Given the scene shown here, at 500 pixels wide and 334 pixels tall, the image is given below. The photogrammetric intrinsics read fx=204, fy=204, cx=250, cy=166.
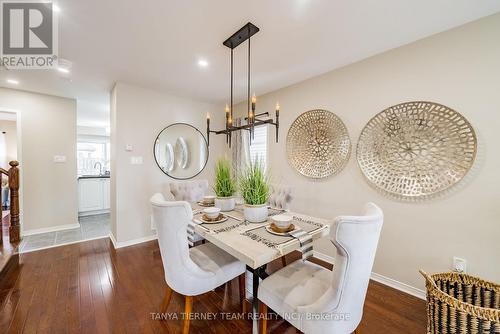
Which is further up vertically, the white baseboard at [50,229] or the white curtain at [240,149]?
the white curtain at [240,149]

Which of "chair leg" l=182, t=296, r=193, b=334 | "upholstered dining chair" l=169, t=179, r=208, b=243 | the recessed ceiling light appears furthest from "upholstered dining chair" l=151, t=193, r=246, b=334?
the recessed ceiling light

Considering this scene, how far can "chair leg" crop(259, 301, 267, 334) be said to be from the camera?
1.33 m

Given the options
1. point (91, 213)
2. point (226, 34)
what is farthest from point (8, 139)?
point (226, 34)

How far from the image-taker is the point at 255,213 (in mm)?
1770

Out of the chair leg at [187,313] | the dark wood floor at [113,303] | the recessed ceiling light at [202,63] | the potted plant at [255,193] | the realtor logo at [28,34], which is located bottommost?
the dark wood floor at [113,303]

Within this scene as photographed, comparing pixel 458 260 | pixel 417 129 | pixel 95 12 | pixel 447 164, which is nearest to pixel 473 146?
pixel 447 164

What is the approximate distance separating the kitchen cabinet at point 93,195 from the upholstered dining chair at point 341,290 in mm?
5208

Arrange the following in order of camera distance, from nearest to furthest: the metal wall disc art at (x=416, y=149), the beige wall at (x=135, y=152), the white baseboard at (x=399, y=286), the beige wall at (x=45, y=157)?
the metal wall disc art at (x=416, y=149), the white baseboard at (x=399, y=286), the beige wall at (x=135, y=152), the beige wall at (x=45, y=157)

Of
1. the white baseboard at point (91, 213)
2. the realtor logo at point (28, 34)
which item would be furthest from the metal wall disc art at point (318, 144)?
the white baseboard at point (91, 213)

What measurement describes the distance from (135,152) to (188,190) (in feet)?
3.60

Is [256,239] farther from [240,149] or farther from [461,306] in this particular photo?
[240,149]

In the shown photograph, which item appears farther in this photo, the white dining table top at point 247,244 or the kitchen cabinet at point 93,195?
the kitchen cabinet at point 93,195

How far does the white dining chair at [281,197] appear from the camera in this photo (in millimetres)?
2423

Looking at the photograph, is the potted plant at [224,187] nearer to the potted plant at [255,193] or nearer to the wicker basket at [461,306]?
the potted plant at [255,193]
